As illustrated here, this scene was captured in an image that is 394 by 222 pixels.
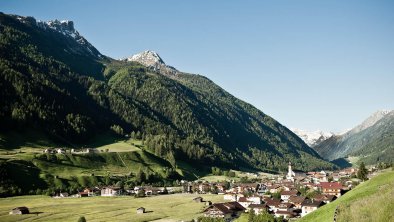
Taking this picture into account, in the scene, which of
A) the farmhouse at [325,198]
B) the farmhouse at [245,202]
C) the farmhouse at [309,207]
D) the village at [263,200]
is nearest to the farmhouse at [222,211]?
the village at [263,200]

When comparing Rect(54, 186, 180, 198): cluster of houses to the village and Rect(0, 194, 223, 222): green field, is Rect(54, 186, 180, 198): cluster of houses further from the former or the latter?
Rect(0, 194, 223, 222): green field

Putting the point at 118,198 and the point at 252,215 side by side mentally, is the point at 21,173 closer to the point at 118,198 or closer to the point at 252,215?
the point at 118,198

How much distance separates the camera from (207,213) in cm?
12812

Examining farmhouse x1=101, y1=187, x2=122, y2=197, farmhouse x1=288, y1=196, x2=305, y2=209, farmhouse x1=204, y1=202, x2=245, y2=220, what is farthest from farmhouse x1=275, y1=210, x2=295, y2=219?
farmhouse x1=101, y1=187, x2=122, y2=197

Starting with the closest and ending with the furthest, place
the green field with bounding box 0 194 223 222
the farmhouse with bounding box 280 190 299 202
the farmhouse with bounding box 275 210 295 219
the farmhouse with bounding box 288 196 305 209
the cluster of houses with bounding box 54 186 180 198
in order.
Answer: the green field with bounding box 0 194 223 222
the farmhouse with bounding box 275 210 295 219
the farmhouse with bounding box 288 196 305 209
the farmhouse with bounding box 280 190 299 202
the cluster of houses with bounding box 54 186 180 198

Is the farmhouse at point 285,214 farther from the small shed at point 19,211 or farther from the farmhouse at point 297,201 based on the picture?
the small shed at point 19,211

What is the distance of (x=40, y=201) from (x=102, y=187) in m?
41.2

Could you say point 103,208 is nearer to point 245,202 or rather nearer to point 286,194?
point 245,202

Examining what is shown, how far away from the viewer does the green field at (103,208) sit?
406 feet

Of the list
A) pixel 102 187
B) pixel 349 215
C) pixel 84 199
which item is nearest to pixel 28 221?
pixel 84 199

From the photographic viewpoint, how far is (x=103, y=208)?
144 metres

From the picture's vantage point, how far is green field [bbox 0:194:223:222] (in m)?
124

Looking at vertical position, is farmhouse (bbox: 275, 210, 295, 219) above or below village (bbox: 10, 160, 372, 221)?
below

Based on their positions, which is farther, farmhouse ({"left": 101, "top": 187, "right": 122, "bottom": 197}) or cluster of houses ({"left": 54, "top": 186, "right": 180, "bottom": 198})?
farmhouse ({"left": 101, "top": 187, "right": 122, "bottom": 197})
